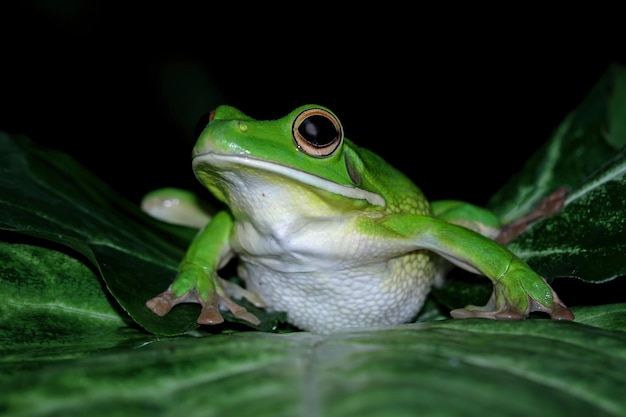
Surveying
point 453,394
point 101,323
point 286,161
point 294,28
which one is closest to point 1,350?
point 101,323

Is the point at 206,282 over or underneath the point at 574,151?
underneath

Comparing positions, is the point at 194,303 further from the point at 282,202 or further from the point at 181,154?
the point at 181,154

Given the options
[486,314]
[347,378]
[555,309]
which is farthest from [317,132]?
[347,378]

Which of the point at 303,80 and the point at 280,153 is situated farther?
the point at 303,80

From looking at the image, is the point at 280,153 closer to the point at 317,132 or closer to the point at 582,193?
the point at 317,132

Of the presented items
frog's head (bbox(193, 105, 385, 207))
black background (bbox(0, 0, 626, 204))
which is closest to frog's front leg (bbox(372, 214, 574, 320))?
frog's head (bbox(193, 105, 385, 207))

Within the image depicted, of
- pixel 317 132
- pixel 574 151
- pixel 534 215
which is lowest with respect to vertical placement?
pixel 534 215
